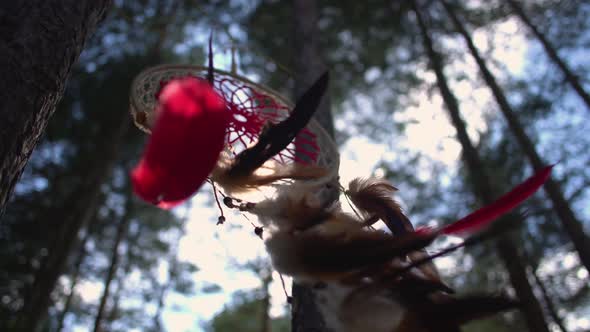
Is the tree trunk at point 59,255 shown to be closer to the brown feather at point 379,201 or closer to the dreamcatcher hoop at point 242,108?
the dreamcatcher hoop at point 242,108

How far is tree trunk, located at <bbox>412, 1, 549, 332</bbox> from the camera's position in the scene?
2.57 meters

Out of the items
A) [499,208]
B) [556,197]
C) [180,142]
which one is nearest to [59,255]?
[180,142]

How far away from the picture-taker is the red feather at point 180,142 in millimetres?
843

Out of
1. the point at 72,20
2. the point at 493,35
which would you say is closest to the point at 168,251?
the point at 493,35

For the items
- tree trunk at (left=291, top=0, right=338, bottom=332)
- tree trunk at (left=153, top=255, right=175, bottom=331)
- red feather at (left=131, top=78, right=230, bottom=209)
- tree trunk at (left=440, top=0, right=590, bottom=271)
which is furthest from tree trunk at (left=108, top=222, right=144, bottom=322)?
red feather at (left=131, top=78, right=230, bottom=209)

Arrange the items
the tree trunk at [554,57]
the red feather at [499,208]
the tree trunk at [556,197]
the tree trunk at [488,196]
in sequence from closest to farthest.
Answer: the red feather at [499,208]
the tree trunk at [488,196]
the tree trunk at [556,197]
the tree trunk at [554,57]

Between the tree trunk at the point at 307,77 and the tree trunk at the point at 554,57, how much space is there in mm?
3226

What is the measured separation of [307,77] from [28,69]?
2535mm

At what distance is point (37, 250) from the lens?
265 inches

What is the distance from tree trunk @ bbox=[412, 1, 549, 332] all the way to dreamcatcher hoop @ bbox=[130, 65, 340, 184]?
1140 mm

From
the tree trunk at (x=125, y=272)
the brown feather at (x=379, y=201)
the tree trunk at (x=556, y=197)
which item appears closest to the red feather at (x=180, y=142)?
the brown feather at (x=379, y=201)

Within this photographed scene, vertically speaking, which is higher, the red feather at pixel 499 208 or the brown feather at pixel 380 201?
the brown feather at pixel 380 201

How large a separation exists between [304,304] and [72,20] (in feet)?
5.61

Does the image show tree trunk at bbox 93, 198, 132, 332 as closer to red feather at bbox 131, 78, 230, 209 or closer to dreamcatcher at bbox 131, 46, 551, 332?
dreamcatcher at bbox 131, 46, 551, 332
